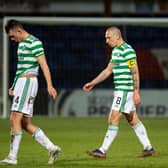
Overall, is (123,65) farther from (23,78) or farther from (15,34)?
(15,34)

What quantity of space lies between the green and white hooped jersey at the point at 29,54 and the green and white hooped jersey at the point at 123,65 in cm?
178

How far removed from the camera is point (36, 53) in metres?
12.7

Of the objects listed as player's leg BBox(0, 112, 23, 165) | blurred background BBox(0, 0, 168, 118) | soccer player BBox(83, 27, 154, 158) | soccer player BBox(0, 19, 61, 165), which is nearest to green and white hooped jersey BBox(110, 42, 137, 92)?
soccer player BBox(83, 27, 154, 158)

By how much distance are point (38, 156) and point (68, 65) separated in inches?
714

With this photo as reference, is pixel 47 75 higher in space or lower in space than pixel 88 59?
higher

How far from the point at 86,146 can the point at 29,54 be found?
15.0 ft

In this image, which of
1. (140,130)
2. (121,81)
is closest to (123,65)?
(121,81)

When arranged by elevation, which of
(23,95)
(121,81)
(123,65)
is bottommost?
(23,95)

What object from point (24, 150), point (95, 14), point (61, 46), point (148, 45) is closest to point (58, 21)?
point (61, 46)

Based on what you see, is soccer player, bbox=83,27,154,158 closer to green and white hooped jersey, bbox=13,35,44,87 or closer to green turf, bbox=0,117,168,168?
green turf, bbox=0,117,168,168

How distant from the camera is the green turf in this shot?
13203mm

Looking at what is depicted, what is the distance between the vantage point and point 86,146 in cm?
→ 1697

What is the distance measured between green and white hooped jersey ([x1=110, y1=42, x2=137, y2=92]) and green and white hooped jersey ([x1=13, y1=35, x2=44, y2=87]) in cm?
178

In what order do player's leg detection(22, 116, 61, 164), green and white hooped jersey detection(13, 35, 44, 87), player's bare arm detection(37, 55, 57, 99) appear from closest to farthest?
player's bare arm detection(37, 55, 57, 99) → green and white hooped jersey detection(13, 35, 44, 87) → player's leg detection(22, 116, 61, 164)
